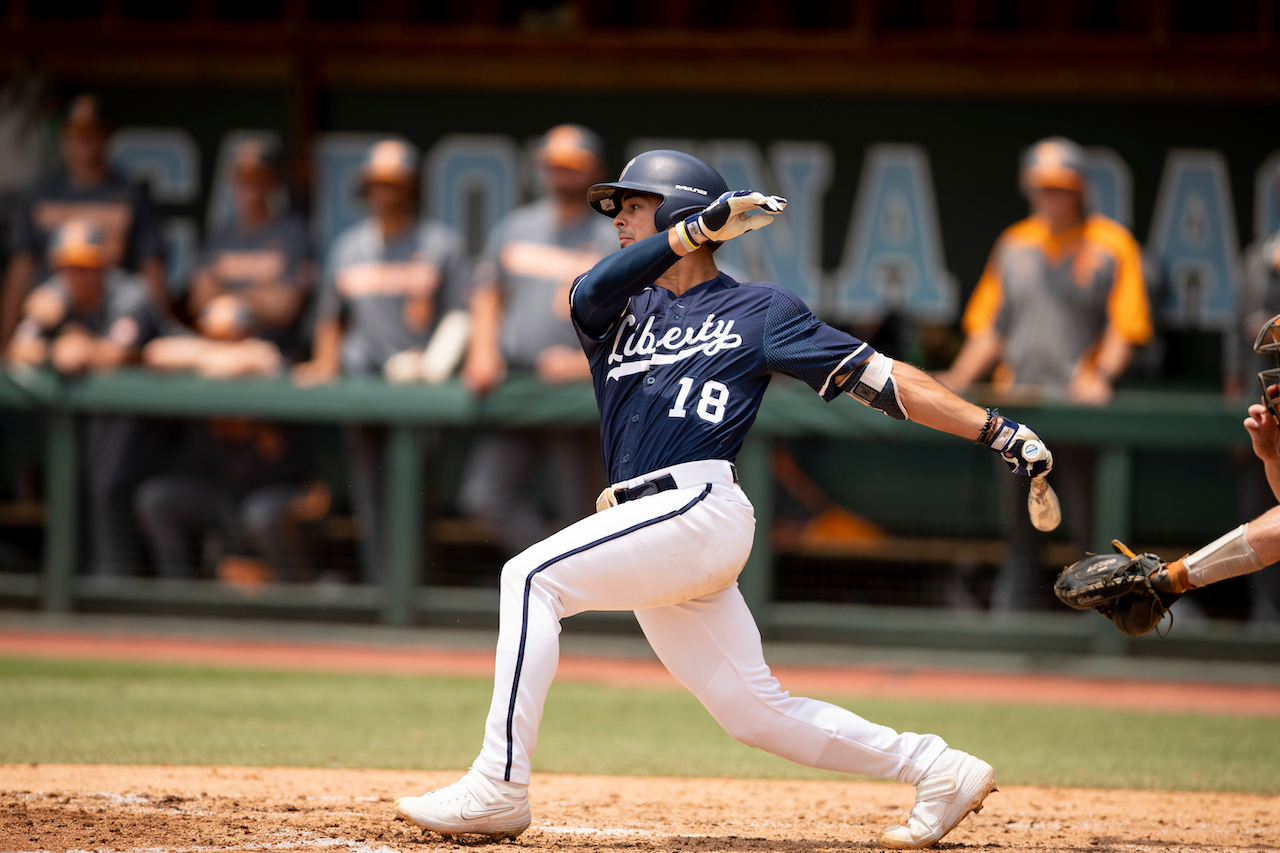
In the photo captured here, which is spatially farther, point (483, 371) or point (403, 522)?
point (403, 522)

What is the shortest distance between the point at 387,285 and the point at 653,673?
219 cm

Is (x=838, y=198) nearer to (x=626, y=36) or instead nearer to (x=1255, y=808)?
(x=626, y=36)

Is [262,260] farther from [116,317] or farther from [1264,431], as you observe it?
Result: [1264,431]

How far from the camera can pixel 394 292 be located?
6676mm

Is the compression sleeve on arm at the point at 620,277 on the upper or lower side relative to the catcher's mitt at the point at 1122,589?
upper

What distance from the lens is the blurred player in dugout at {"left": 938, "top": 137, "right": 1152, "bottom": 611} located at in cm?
601

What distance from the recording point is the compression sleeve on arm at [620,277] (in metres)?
2.94

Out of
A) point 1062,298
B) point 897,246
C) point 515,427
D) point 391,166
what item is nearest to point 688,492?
point 515,427

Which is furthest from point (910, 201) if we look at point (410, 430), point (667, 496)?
point (667, 496)

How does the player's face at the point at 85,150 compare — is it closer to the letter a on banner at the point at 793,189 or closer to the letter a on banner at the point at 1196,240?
the letter a on banner at the point at 793,189

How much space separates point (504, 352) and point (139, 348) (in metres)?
1.75

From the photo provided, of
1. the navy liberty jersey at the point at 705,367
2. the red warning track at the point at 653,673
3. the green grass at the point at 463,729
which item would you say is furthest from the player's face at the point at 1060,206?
the navy liberty jersey at the point at 705,367

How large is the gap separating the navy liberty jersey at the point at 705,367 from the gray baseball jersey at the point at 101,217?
5.08 meters

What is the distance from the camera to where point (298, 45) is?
8.05m
